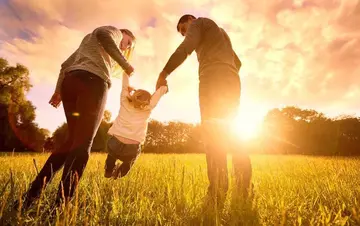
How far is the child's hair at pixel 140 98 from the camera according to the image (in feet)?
12.6

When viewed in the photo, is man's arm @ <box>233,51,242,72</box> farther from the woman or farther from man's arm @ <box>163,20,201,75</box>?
the woman

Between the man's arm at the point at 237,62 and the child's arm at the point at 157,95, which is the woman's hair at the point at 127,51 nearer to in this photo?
the child's arm at the point at 157,95

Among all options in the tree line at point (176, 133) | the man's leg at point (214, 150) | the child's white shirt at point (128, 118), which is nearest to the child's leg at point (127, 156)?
the child's white shirt at point (128, 118)

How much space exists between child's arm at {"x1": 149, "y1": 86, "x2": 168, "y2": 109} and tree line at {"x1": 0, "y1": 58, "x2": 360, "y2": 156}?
21181 millimetres

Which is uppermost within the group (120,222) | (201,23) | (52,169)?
(201,23)

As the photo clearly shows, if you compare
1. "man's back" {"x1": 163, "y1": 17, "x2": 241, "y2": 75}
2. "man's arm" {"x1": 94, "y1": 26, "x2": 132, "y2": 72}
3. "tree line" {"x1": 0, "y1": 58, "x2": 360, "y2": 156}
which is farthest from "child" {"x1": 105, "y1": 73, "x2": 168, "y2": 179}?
"tree line" {"x1": 0, "y1": 58, "x2": 360, "y2": 156}

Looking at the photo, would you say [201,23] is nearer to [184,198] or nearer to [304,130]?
[184,198]

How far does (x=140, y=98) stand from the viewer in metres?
3.87

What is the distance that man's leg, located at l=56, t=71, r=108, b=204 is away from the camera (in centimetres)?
211

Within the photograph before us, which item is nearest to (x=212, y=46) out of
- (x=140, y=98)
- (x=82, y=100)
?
(x=140, y=98)

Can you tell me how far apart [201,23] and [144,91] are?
1.40 m

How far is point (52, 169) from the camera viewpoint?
6.88ft

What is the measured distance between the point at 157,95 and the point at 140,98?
30cm

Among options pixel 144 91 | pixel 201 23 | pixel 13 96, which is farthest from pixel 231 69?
pixel 13 96
